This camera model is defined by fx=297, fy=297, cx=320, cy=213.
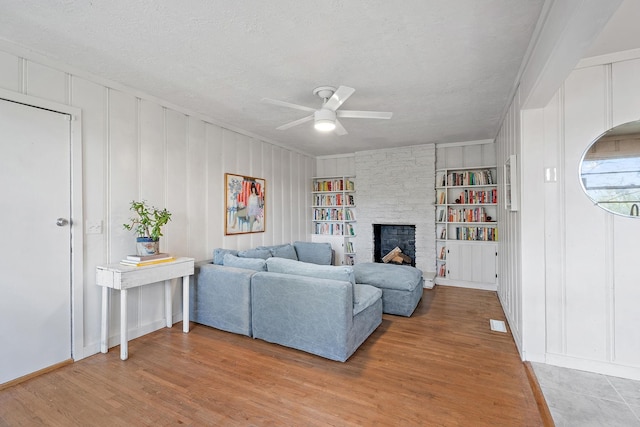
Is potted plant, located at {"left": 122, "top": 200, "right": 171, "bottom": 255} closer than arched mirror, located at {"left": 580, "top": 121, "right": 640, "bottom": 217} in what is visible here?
No

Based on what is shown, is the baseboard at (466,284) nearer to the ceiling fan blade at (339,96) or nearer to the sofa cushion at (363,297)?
the sofa cushion at (363,297)

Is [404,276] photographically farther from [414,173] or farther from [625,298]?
[414,173]

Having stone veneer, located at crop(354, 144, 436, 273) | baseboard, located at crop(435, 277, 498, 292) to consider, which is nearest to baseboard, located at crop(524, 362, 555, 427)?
baseboard, located at crop(435, 277, 498, 292)

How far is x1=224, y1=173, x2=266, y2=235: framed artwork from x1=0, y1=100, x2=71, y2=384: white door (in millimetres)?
1877

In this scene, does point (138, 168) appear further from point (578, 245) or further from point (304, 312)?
point (578, 245)

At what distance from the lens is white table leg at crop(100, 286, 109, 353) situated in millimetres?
2650

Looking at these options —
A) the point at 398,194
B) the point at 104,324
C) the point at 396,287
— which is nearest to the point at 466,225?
the point at 398,194

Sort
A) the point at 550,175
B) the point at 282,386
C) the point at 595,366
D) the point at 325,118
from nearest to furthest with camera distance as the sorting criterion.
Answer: the point at 282,386 < the point at 595,366 < the point at 550,175 < the point at 325,118

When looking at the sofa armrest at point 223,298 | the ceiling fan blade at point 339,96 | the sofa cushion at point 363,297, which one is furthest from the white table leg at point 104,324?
the ceiling fan blade at point 339,96

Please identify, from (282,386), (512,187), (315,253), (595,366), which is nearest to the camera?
(282,386)

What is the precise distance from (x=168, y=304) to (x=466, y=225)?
4736 millimetres

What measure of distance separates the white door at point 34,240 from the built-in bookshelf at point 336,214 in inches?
172

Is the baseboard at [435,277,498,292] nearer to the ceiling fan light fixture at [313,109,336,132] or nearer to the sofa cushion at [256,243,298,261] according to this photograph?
the sofa cushion at [256,243,298,261]

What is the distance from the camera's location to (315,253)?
17.0 feet
